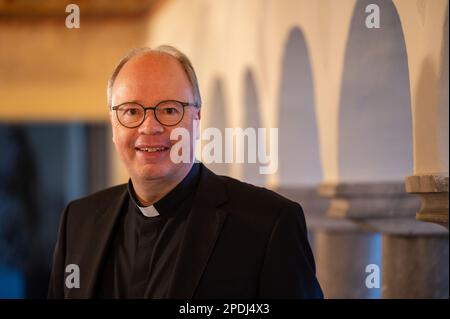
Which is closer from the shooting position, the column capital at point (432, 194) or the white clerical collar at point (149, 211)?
the white clerical collar at point (149, 211)

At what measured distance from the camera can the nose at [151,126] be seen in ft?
7.33

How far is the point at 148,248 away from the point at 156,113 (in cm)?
38

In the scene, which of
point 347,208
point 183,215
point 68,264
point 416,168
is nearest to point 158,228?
point 183,215

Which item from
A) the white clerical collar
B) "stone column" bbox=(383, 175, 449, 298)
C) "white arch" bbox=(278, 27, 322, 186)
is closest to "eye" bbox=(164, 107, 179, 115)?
the white clerical collar

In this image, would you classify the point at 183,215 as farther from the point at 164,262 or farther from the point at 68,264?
the point at 68,264

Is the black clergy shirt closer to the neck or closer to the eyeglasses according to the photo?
the neck

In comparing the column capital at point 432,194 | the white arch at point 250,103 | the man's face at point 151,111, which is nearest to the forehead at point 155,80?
the man's face at point 151,111

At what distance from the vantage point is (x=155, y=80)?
2271mm

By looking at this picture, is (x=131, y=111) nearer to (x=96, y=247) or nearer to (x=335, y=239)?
(x=96, y=247)

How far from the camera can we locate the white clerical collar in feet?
7.63

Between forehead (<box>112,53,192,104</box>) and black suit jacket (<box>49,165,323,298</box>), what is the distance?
0.25 m

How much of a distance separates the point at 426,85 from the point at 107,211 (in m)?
1.14

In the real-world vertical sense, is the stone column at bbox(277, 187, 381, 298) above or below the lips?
below

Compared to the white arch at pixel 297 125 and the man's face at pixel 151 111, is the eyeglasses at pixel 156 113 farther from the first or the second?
the white arch at pixel 297 125
